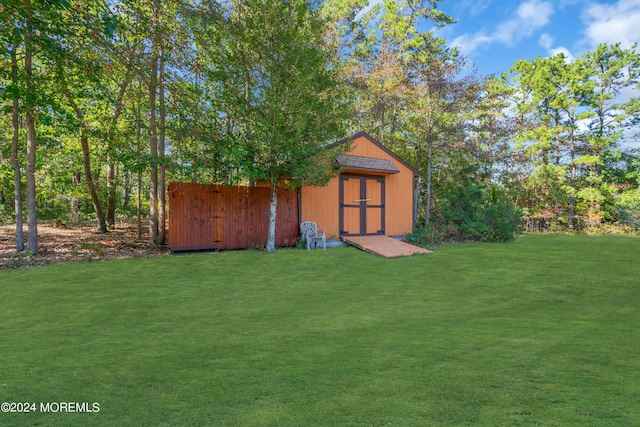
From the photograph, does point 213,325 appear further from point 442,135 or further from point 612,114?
point 612,114

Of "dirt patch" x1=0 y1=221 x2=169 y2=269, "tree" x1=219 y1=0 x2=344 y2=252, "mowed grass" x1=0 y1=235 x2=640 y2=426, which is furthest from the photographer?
"tree" x1=219 y1=0 x2=344 y2=252

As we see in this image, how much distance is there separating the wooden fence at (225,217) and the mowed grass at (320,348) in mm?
2716

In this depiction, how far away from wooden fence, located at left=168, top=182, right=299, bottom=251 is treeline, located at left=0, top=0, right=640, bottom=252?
2.27ft

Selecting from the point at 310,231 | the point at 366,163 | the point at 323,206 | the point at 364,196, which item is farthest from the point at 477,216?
the point at 310,231

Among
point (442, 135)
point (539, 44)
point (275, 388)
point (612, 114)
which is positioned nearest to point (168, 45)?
point (275, 388)

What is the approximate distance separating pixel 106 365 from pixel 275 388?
1.44 meters

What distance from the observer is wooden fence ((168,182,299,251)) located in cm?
929

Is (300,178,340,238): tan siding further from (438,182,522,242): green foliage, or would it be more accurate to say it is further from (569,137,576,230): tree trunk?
(569,137,576,230): tree trunk

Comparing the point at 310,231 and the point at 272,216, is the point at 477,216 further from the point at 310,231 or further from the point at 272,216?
the point at 272,216

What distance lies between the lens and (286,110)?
9.07 m

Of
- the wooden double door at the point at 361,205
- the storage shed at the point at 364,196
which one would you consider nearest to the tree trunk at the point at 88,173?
the storage shed at the point at 364,196

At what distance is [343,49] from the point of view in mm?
20344

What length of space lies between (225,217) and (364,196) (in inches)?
190

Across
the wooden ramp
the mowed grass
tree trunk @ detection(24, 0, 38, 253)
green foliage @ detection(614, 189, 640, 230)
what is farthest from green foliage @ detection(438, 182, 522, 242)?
tree trunk @ detection(24, 0, 38, 253)
